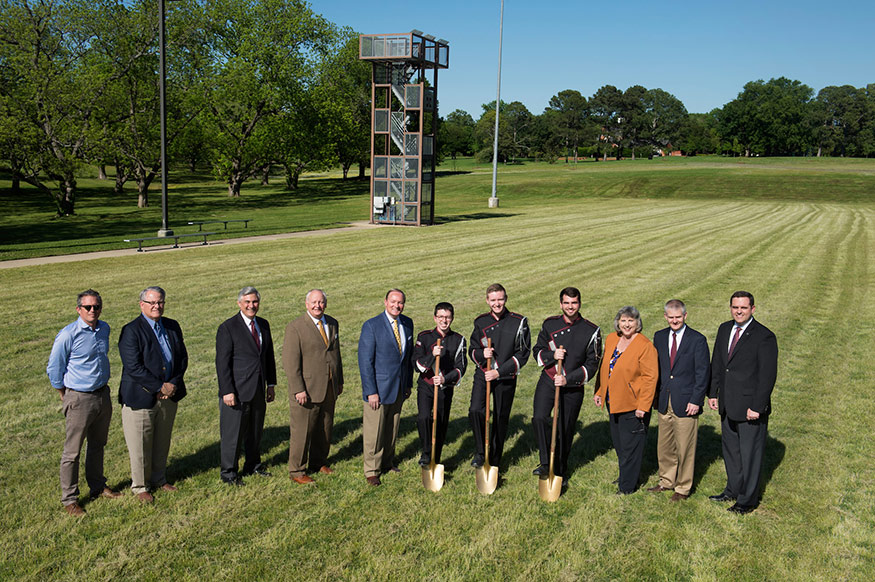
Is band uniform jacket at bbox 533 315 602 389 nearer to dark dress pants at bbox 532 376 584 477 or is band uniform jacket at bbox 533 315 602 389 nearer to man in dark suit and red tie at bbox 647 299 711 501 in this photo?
dark dress pants at bbox 532 376 584 477

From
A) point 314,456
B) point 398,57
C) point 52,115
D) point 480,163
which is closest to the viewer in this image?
point 314,456

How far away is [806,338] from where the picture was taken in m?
13.6

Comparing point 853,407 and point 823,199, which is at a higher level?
point 823,199

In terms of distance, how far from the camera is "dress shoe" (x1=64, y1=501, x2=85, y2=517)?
622 cm

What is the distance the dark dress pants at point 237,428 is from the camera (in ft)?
22.6

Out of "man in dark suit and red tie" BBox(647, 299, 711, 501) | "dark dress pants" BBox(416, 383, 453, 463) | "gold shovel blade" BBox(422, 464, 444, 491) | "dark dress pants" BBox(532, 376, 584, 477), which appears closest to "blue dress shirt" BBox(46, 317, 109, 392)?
"dark dress pants" BBox(416, 383, 453, 463)

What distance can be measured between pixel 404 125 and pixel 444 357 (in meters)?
28.6

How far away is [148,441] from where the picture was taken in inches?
257

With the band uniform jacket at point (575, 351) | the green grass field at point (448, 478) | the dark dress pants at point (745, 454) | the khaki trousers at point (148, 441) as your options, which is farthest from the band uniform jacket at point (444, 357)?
the dark dress pants at point (745, 454)

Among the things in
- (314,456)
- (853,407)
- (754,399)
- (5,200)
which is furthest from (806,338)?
(5,200)

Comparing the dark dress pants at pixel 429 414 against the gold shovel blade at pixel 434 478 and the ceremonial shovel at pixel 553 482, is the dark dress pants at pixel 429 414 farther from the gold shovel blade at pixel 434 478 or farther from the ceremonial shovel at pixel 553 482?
the ceremonial shovel at pixel 553 482

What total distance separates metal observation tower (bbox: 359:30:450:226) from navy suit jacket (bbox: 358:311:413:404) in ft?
89.9

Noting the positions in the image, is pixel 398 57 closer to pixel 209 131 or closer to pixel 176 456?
pixel 209 131

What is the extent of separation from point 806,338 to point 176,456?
12.0 m
